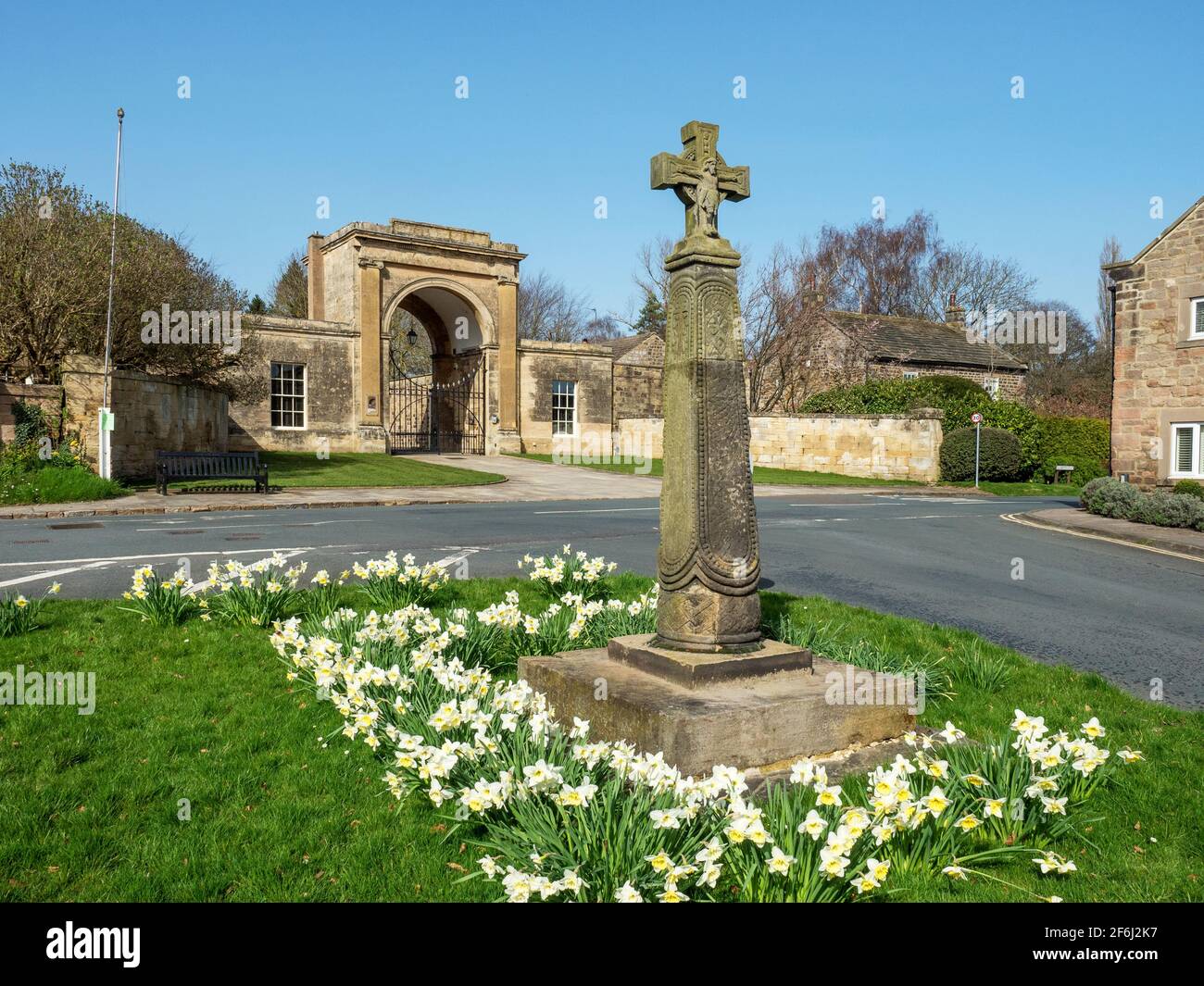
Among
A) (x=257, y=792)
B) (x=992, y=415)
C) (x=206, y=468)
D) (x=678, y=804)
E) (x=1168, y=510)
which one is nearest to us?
(x=678, y=804)

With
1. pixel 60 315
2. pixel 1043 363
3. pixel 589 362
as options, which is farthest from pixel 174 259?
pixel 1043 363

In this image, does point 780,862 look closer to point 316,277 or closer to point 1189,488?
point 1189,488

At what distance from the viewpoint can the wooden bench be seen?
19812 mm

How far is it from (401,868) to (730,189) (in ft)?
12.8

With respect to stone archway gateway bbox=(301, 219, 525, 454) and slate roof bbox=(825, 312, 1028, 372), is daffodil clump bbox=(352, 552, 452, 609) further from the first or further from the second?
slate roof bbox=(825, 312, 1028, 372)

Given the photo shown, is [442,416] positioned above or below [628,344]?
below

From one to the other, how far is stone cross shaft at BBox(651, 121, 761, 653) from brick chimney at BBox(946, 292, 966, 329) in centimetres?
4836

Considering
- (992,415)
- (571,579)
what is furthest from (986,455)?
(571,579)

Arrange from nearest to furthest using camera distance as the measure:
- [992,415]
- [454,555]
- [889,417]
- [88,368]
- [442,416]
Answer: [454,555] < [88,368] < [992,415] < [889,417] < [442,416]

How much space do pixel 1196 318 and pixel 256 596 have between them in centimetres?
1871

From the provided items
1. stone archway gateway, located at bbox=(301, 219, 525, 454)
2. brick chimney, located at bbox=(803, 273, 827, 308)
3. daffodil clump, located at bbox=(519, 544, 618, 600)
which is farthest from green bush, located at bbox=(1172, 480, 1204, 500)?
stone archway gateway, located at bbox=(301, 219, 525, 454)

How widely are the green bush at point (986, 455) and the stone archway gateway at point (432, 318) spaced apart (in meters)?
16.1

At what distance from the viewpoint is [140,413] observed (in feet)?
69.7
